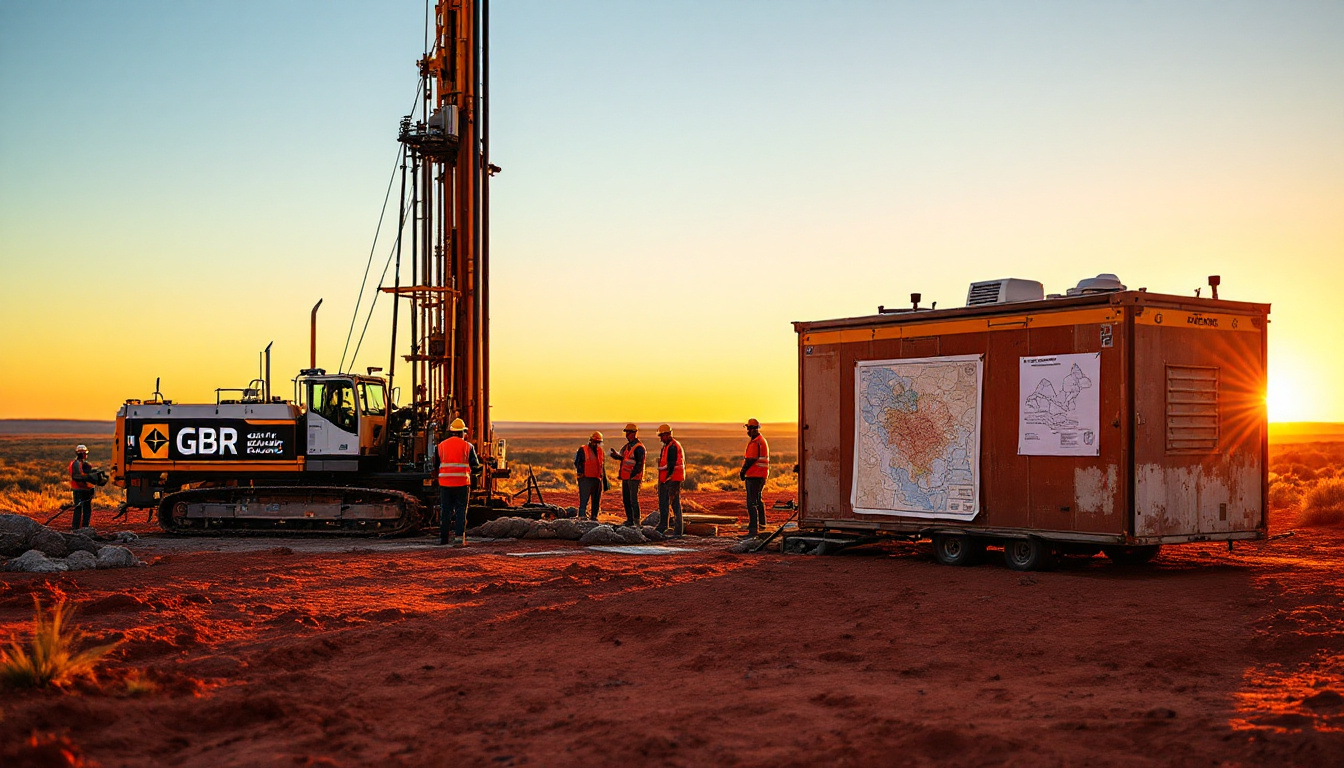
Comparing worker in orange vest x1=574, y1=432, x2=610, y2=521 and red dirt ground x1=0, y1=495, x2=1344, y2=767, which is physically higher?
worker in orange vest x1=574, y1=432, x2=610, y2=521

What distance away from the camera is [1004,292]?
14688mm

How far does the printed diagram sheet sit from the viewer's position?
1358 centimetres

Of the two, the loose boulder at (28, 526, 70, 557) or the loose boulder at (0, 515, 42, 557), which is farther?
the loose boulder at (0, 515, 42, 557)

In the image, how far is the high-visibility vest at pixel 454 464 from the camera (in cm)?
1831

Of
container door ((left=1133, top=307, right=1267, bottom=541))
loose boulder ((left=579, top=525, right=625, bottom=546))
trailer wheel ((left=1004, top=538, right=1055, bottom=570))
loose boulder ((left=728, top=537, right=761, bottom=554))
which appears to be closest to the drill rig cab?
loose boulder ((left=579, top=525, right=625, bottom=546))

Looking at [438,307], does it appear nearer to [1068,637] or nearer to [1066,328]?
[1066,328]

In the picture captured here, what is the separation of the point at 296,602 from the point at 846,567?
6.69m

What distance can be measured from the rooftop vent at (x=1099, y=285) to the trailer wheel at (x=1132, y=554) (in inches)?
133

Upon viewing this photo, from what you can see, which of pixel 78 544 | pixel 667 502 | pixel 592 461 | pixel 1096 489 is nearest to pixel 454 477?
pixel 667 502

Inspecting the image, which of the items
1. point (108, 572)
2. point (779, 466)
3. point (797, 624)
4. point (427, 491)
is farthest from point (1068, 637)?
point (779, 466)

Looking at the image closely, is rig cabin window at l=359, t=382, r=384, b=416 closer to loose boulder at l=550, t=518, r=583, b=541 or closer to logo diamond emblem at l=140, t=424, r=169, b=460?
logo diamond emblem at l=140, t=424, r=169, b=460

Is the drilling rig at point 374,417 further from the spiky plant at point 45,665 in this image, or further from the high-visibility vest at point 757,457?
the spiky plant at point 45,665

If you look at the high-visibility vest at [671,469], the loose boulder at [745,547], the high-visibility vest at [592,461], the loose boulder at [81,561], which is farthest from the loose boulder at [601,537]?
the loose boulder at [81,561]

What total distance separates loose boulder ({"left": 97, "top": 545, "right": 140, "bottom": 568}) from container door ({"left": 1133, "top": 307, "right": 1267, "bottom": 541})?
1242 centimetres
